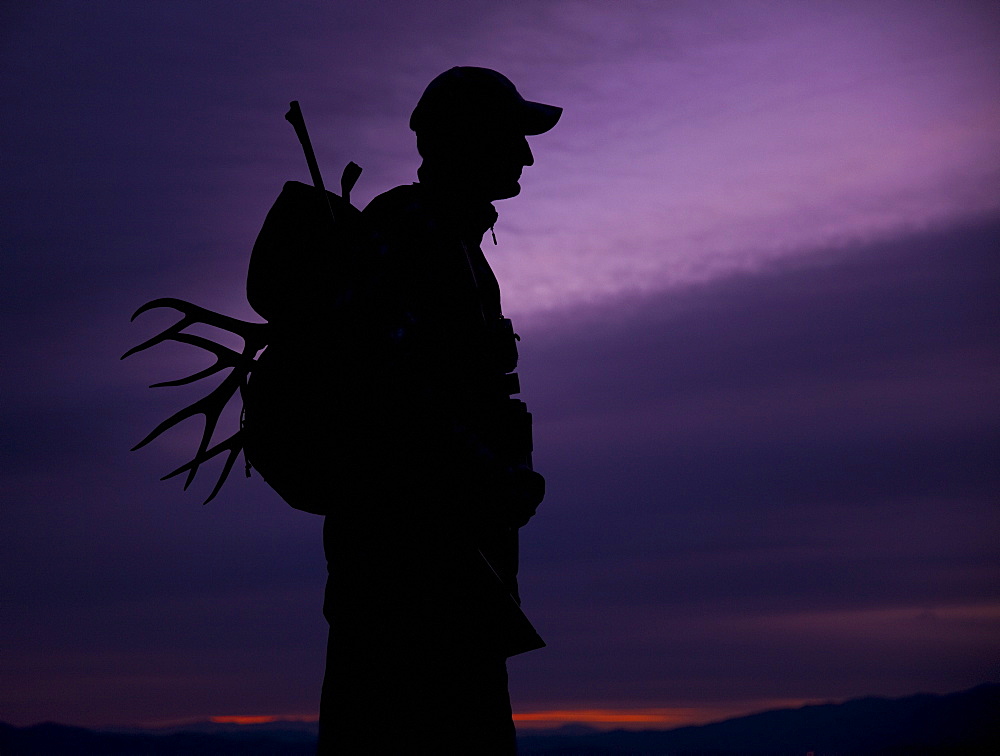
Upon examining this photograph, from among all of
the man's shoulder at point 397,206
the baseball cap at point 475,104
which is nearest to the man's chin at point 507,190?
the baseball cap at point 475,104

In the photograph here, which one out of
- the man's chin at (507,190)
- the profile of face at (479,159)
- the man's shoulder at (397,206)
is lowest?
the man's shoulder at (397,206)

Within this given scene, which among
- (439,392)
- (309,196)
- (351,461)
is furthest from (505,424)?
(309,196)

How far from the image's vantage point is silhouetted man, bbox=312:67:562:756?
5.63 meters

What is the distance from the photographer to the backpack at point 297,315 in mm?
5633

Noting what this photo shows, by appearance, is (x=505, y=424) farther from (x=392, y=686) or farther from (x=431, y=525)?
(x=392, y=686)

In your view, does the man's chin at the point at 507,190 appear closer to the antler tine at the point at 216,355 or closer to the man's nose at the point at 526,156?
the man's nose at the point at 526,156

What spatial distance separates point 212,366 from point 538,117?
2.39 m

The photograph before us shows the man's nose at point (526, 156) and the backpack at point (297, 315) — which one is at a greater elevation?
the man's nose at point (526, 156)

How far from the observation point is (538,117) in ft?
19.9

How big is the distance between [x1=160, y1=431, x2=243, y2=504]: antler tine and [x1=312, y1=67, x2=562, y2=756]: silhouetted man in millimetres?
825

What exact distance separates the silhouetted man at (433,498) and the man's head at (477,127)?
0.04 ft

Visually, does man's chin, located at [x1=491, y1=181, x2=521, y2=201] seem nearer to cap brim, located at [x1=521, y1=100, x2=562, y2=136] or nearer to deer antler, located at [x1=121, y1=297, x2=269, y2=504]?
cap brim, located at [x1=521, y1=100, x2=562, y2=136]

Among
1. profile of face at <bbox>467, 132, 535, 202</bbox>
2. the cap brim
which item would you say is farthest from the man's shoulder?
the cap brim

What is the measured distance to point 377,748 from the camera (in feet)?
18.5
